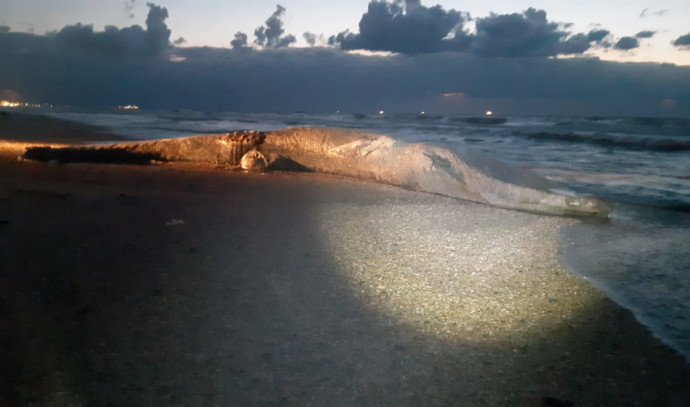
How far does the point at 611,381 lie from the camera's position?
2170 mm

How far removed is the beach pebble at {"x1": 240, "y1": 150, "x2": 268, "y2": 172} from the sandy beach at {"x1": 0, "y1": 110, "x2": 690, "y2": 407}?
11.2ft

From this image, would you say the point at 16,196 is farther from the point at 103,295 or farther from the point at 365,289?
the point at 365,289

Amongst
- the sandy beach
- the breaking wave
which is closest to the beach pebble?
the sandy beach

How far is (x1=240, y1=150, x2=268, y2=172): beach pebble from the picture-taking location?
837 centimetres

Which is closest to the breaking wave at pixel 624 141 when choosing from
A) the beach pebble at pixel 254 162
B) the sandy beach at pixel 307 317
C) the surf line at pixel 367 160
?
the surf line at pixel 367 160

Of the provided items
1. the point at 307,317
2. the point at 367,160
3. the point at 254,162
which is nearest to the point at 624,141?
the point at 367,160

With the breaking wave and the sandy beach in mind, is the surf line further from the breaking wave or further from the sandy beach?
the breaking wave

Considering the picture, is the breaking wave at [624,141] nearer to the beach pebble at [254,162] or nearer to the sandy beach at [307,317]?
the beach pebble at [254,162]

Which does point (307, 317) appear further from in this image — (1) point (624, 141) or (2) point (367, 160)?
(1) point (624, 141)

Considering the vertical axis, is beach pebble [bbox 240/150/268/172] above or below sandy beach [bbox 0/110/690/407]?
above

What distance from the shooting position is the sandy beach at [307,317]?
82.5 inches

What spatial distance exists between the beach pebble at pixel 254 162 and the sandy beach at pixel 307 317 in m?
3.41

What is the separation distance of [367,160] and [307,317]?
4992 mm

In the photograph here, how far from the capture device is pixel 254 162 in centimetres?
842
